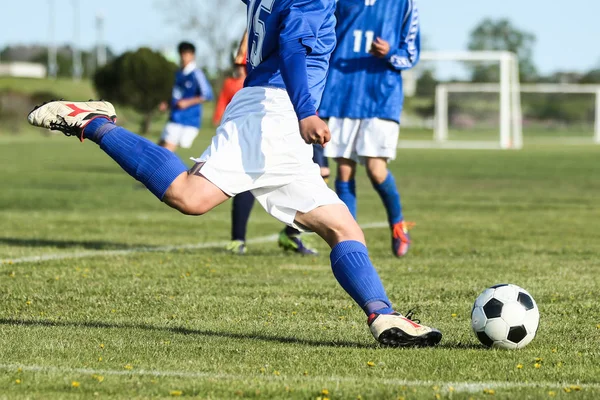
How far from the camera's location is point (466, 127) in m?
55.0

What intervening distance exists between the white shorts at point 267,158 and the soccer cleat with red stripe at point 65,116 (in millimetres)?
601

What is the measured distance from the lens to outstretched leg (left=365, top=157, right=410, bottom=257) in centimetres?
840

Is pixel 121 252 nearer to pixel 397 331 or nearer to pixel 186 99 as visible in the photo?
pixel 397 331

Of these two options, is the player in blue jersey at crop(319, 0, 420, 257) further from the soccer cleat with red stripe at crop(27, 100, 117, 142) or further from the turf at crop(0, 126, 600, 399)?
the soccer cleat with red stripe at crop(27, 100, 117, 142)

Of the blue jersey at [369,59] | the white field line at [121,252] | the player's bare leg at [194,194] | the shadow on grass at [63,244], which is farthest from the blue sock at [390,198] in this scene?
the player's bare leg at [194,194]

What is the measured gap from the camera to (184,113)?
17.9 m

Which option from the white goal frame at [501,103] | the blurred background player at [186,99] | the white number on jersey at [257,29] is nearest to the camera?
the white number on jersey at [257,29]

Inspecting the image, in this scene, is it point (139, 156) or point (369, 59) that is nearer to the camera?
point (139, 156)

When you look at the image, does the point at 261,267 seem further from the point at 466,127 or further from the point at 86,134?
the point at 466,127

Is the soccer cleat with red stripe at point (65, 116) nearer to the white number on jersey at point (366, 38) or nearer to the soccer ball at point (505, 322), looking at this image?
the soccer ball at point (505, 322)

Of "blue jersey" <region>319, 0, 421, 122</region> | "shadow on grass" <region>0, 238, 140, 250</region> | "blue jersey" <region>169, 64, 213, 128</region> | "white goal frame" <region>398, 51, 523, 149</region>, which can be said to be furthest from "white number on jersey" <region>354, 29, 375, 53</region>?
"white goal frame" <region>398, 51, 523, 149</region>

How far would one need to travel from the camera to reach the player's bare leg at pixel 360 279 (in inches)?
178

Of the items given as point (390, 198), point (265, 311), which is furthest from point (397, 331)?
point (390, 198)

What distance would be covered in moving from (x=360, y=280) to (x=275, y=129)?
78cm
